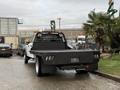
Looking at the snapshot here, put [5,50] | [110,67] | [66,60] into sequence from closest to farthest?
[66,60]
[110,67]
[5,50]

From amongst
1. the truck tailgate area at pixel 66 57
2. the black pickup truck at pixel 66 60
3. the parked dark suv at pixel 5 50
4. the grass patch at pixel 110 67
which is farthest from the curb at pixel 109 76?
the parked dark suv at pixel 5 50

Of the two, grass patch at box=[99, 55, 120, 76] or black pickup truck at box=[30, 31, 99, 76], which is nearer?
black pickup truck at box=[30, 31, 99, 76]

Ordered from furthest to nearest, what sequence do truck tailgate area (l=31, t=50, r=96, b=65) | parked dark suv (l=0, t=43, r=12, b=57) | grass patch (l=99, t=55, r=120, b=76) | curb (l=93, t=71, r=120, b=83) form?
parked dark suv (l=0, t=43, r=12, b=57), grass patch (l=99, t=55, r=120, b=76), truck tailgate area (l=31, t=50, r=96, b=65), curb (l=93, t=71, r=120, b=83)

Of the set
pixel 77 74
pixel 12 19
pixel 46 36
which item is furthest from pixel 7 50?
pixel 12 19

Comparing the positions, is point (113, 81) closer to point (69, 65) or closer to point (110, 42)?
point (69, 65)

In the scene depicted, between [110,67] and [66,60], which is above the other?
[66,60]

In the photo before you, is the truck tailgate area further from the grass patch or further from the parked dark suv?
the parked dark suv

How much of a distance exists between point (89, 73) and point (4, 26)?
163 ft

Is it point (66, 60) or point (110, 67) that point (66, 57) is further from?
point (110, 67)

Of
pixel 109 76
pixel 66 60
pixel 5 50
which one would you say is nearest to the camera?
pixel 109 76

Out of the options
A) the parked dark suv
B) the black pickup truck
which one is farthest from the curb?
the parked dark suv

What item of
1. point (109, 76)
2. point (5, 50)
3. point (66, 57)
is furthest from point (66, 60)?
point (5, 50)

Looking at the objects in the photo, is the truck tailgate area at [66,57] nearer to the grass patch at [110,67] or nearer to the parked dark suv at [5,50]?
the grass patch at [110,67]

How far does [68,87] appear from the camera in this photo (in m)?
11.9
